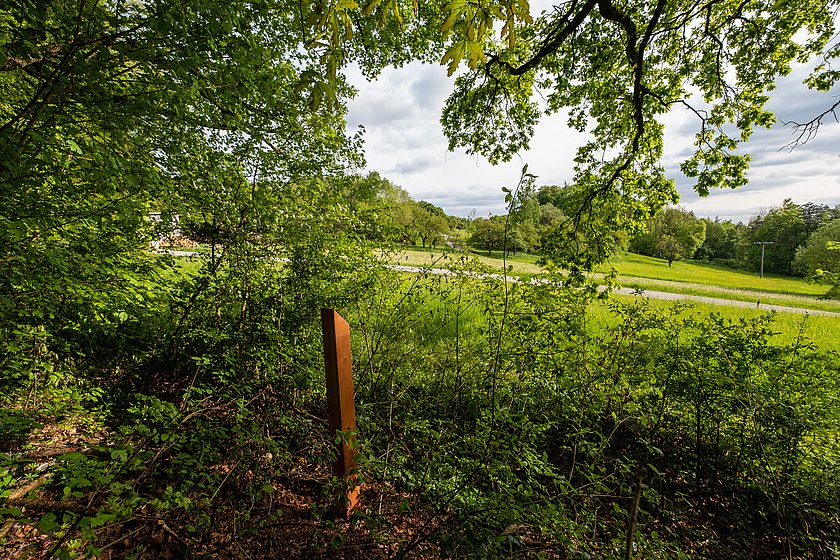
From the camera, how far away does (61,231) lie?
2.29 m

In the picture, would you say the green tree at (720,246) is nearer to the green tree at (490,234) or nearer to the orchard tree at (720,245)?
the orchard tree at (720,245)

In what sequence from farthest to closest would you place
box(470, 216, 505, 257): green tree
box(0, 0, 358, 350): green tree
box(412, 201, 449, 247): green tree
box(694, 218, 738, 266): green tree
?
box(694, 218, 738, 266): green tree, box(412, 201, 449, 247): green tree, box(470, 216, 505, 257): green tree, box(0, 0, 358, 350): green tree

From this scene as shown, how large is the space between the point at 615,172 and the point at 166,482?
21.6 ft

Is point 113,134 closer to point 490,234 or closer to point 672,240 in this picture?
point 490,234

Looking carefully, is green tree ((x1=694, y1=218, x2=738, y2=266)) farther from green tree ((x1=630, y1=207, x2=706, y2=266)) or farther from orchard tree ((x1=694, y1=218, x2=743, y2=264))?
green tree ((x1=630, y1=207, x2=706, y2=266))

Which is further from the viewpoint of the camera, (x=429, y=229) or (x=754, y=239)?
(x=754, y=239)

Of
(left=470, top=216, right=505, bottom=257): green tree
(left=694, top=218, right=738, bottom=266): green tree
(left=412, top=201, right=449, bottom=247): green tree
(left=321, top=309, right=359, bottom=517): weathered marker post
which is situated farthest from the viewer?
(left=694, top=218, right=738, bottom=266): green tree

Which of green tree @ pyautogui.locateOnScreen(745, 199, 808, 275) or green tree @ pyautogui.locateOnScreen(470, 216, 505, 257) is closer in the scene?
green tree @ pyautogui.locateOnScreen(470, 216, 505, 257)

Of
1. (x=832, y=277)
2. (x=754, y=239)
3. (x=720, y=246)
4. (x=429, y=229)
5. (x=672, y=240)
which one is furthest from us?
(x=720, y=246)

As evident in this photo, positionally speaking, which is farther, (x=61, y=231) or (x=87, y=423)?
(x=87, y=423)

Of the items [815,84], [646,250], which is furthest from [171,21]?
[646,250]

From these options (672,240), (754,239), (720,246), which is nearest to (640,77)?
(672,240)

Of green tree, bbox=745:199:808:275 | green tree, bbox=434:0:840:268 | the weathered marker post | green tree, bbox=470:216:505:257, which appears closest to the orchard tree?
green tree, bbox=745:199:808:275

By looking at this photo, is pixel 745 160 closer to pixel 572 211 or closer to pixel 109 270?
pixel 572 211
